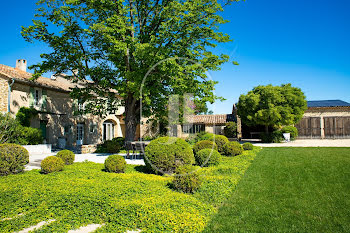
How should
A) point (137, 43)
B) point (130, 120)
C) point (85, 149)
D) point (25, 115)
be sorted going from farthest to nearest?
point (25, 115)
point (85, 149)
point (130, 120)
point (137, 43)

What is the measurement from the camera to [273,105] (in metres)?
22.2

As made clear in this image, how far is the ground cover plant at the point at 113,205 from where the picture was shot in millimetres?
4296

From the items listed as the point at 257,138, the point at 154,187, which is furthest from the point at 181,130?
the point at 154,187

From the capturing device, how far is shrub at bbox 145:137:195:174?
8602 mm

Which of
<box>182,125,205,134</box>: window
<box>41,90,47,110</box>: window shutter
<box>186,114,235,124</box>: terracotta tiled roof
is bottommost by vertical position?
<box>182,125,205,134</box>: window

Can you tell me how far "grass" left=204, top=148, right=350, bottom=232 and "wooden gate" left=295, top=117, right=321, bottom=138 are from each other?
23555 millimetres

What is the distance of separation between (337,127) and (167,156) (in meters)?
29.4

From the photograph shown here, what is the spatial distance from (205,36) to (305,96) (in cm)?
1594

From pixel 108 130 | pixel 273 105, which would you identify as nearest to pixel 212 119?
pixel 273 105

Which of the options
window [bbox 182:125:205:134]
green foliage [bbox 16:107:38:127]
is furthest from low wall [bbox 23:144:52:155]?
window [bbox 182:125:205:134]

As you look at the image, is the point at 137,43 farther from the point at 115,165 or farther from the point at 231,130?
the point at 231,130

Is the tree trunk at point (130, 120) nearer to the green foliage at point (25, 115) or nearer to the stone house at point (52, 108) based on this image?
the stone house at point (52, 108)

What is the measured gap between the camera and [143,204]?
4.88m

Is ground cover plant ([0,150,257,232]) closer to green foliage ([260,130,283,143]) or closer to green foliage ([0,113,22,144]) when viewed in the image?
green foliage ([0,113,22,144])
